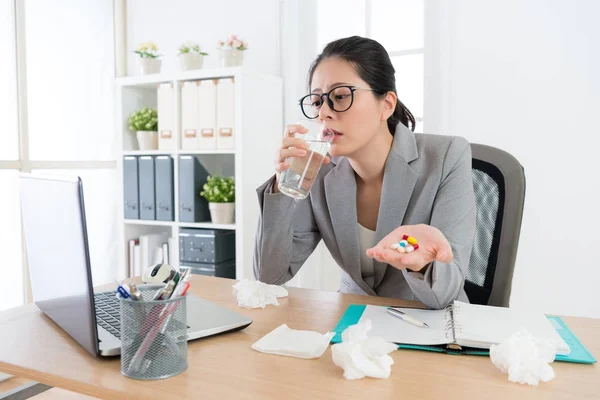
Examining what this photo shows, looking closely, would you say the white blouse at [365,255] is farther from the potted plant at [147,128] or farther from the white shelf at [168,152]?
the potted plant at [147,128]

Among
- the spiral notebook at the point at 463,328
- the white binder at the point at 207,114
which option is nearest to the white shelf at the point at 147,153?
the white binder at the point at 207,114

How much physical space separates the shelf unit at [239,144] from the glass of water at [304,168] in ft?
4.76

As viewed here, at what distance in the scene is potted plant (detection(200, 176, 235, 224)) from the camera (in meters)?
2.69

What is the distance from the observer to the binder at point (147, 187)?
2.89 metres

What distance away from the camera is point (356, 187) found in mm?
1482

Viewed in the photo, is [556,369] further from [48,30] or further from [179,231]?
[48,30]

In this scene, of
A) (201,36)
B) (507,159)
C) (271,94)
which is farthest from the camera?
(201,36)

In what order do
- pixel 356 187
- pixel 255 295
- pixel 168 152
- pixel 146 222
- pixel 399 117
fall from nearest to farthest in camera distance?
1. pixel 255 295
2. pixel 356 187
3. pixel 399 117
4. pixel 168 152
5. pixel 146 222

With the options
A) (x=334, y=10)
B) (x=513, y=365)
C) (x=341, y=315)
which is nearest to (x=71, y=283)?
(x=341, y=315)

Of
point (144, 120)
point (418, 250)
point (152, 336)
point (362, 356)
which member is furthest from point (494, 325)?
point (144, 120)

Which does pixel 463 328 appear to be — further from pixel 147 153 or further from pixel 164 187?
pixel 147 153

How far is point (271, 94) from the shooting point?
2.80 meters

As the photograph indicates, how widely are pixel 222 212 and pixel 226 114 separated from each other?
0.51m

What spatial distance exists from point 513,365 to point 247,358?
39 cm
